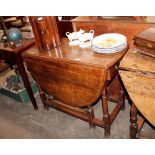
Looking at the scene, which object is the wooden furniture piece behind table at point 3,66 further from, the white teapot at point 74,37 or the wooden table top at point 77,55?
the white teapot at point 74,37

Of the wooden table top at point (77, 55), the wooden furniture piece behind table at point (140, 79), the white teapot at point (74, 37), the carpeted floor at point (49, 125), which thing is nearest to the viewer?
the wooden furniture piece behind table at point (140, 79)

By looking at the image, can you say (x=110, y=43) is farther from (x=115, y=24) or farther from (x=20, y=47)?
(x=20, y=47)

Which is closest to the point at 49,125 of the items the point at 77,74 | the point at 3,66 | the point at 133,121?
the point at 77,74

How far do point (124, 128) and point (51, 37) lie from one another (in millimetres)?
1232

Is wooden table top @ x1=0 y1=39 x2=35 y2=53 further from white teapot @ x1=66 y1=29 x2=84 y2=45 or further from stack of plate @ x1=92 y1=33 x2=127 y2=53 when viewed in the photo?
stack of plate @ x1=92 y1=33 x2=127 y2=53

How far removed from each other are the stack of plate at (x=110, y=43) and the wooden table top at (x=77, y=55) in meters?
0.04

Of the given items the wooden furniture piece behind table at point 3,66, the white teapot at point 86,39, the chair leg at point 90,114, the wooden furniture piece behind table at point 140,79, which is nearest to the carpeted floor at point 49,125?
the chair leg at point 90,114

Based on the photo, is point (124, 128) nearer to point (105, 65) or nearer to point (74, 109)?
point (74, 109)

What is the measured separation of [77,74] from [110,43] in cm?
41

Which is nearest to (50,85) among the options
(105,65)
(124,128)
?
(105,65)

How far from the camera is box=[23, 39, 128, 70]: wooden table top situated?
5.67ft

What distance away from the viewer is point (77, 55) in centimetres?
193

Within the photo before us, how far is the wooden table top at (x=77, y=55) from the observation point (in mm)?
1727

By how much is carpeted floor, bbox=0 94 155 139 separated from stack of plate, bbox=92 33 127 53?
917 mm
